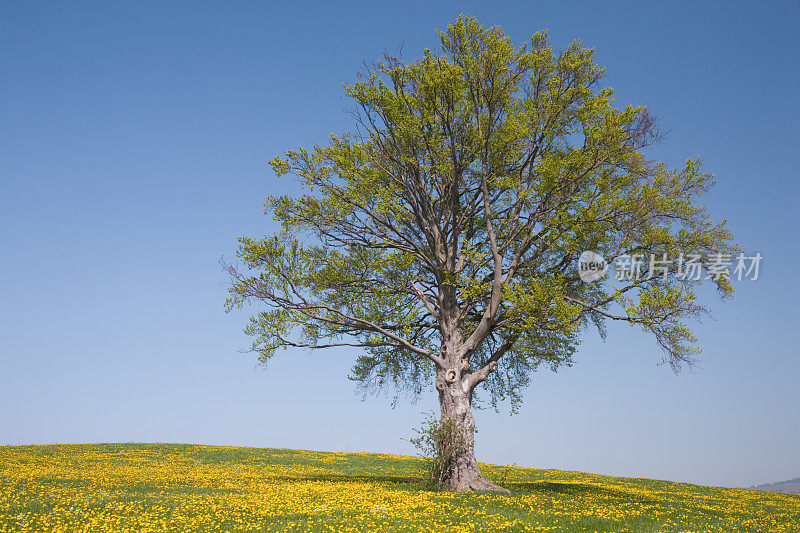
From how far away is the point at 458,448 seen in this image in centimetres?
2266

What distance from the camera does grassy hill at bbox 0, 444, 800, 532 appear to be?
51.8ft

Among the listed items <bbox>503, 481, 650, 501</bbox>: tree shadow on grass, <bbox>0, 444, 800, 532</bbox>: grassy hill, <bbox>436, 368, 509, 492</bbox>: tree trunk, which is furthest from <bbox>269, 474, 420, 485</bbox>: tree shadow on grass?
<bbox>503, 481, 650, 501</bbox>: tree shadow on grass

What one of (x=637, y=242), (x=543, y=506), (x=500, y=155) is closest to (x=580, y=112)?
(x=500, y=155)

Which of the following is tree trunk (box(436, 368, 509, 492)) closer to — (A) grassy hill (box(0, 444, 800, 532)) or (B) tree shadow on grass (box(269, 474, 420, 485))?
(A) grassy hill (box(0, 444, 800, 532))

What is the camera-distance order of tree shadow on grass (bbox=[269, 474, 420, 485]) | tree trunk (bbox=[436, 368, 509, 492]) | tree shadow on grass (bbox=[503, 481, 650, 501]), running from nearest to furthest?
tree trunk (bbox=[436, 368, 509, 492]) → tree shadow on grass (bbox=[503, 481, 650, 501]) → tree shadow on grass (bbox=[269, 474, 420, 485])

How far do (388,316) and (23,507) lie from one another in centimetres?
1459

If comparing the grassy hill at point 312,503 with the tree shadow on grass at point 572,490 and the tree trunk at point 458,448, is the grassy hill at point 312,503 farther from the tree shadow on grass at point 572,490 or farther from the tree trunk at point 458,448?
the tree trunk at point 458,448

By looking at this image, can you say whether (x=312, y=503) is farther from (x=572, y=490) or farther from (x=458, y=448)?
(x=572, y=490)

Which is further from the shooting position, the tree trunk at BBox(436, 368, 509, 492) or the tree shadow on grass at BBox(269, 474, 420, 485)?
the tree shadow on grass at BBox(269, 474, 420, 485)

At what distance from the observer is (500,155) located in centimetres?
2434

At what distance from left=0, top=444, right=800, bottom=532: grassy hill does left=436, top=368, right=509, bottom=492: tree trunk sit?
3.74 ft

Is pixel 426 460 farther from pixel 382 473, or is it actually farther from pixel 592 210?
pixel 592 210

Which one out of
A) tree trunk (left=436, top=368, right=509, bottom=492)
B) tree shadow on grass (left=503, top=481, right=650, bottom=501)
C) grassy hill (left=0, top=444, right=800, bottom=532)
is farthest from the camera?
tree shadow on grass (left=503, top=481, right=650, bottom=501)

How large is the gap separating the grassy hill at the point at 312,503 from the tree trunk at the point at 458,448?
44.9 inches
